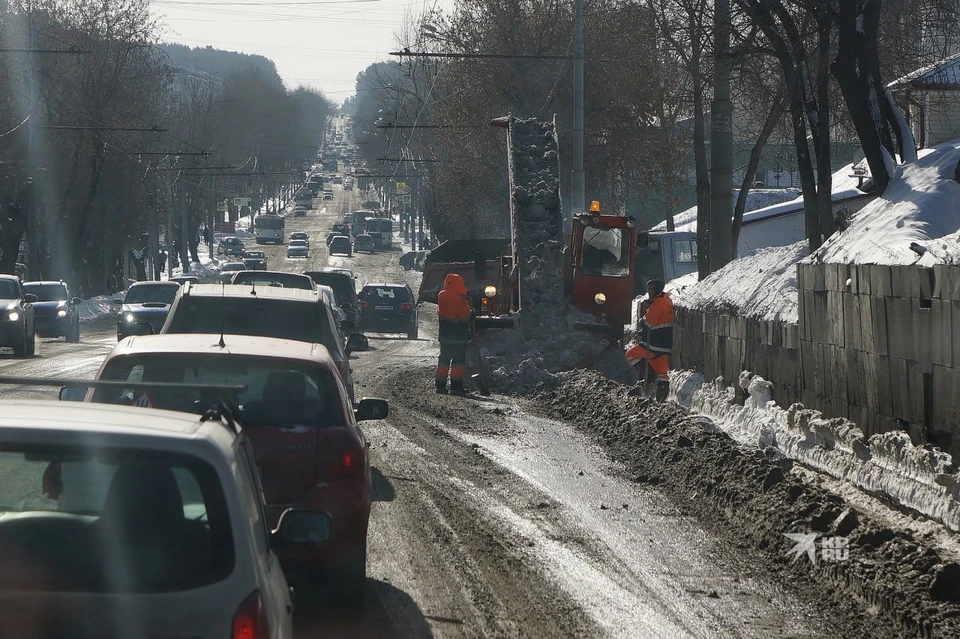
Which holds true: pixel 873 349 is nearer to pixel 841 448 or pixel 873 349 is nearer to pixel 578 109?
pixel 841 448

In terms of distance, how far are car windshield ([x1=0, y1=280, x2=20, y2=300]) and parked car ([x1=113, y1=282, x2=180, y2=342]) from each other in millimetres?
2332

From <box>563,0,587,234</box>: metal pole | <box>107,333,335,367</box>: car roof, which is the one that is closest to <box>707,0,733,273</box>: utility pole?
<box>563,0,587,234</box>: metal pole

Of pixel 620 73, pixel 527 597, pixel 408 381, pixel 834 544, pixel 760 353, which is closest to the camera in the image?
pixel 527 597

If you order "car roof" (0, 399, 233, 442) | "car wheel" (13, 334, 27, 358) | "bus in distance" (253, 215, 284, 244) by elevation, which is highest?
"bus in distance" (253, 215, 284, 244)

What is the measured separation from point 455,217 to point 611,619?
1928 inches

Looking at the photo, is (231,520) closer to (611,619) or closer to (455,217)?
(611,619)

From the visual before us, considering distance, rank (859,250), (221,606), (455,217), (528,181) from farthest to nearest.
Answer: (455,217), (528,181), (859,250), (221,606)

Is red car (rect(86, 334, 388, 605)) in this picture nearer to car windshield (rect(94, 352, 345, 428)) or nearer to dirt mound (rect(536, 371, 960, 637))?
car windshield (rect(94, 352, 345, 428))

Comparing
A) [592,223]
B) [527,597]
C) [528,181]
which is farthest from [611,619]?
[528,181]

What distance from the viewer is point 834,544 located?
782cm

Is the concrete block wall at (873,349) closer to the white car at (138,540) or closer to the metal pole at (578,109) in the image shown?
the white car at (138,540)

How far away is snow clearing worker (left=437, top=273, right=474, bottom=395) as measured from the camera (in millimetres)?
18219

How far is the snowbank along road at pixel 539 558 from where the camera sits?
21.3ft

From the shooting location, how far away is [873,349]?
10.4 metres
